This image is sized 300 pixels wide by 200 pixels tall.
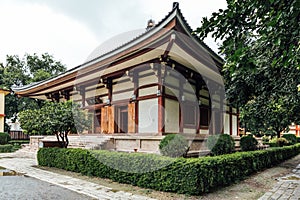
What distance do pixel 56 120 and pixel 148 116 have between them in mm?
3152

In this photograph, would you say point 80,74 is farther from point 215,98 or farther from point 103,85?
point 215,98

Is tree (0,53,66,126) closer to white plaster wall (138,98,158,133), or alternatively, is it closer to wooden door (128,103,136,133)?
wooden door (128,103,136,133)

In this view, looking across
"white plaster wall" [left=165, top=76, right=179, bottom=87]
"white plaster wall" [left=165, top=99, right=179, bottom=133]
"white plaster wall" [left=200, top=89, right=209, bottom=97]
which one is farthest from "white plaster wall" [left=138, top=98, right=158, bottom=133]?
"white plaster wall" [left=200, top=89, right=209, bottom=97]

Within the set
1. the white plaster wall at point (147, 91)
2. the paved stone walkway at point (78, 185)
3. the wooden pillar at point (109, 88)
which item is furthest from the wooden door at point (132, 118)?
the paved stone walkway at point (78, 185)

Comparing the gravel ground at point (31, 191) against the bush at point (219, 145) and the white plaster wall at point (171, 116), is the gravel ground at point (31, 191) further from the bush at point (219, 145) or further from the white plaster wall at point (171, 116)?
the white plaster wall at point (171, 116)

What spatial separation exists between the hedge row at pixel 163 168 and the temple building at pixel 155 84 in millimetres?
2219

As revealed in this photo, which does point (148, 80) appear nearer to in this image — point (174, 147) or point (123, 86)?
point (123, 86)

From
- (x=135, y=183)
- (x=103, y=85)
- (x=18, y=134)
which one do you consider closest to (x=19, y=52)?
(x=18, y=134)

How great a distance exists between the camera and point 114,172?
255 inches

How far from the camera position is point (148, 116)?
30.1 feet

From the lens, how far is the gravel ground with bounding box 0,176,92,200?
5.09m

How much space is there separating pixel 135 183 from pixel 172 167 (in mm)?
1150

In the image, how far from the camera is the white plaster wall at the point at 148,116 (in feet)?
29.5

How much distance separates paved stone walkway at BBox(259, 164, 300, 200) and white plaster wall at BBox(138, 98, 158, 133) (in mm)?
4141
